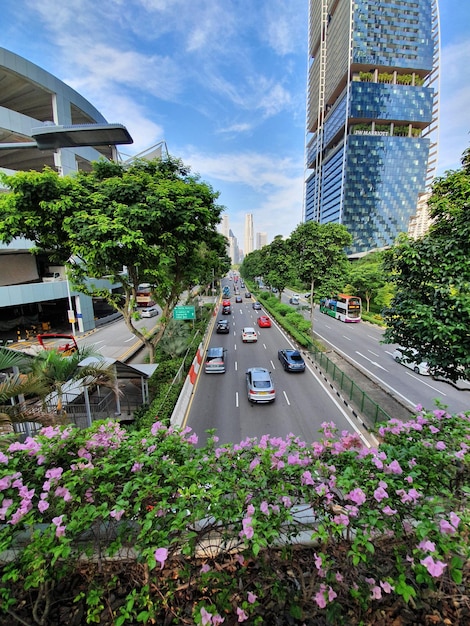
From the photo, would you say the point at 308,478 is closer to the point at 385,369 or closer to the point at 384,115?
the point at 385,369

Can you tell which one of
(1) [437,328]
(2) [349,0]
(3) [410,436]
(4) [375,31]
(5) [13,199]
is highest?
(2) [349,0]

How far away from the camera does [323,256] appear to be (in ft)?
63.1

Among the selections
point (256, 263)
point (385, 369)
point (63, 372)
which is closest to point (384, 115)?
point (256, 263)

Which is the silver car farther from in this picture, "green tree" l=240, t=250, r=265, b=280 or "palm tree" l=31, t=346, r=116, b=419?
"green tree" l=240, t=250, r=265, b=280

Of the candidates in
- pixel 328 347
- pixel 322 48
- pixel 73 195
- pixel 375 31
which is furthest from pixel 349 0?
pixel 73 195

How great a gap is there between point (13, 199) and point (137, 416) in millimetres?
8214

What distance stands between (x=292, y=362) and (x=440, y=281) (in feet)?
37.5

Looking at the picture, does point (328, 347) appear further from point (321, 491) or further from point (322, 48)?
point (322, 48)

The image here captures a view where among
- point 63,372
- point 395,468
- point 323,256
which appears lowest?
point 63,372

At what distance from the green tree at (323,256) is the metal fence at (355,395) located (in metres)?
5.52

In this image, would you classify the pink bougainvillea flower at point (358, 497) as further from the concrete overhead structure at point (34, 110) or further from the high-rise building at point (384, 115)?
the high-rise building at point (384, 115)

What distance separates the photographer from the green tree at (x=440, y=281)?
5.14 m

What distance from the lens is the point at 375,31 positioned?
3509 inches

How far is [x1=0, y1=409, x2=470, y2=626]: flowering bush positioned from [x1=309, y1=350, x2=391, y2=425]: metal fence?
24.1ft
